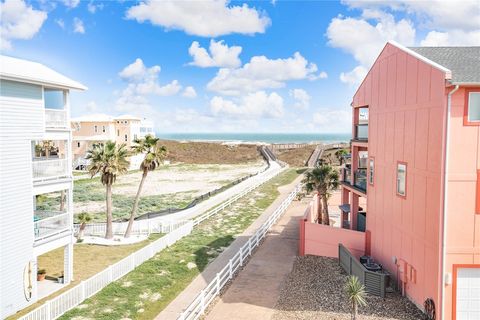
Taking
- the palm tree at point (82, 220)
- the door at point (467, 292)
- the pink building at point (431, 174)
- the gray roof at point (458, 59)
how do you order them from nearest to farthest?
the gray roof at point (458, 59)
the pink building at point (431, 174)
the door at point (467, 292)
the palm tree at point (82, 220)

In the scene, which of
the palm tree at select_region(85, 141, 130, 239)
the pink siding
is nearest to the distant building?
the palm tree at select_region(85, 141, 130, 239)

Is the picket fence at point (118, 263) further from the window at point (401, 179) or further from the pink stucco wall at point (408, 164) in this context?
the window at point (401, 179)

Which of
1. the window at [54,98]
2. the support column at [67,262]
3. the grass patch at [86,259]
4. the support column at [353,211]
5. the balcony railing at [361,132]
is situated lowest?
the grass patch at [86,259]

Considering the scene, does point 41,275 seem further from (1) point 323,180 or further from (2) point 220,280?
(1) point 323,180

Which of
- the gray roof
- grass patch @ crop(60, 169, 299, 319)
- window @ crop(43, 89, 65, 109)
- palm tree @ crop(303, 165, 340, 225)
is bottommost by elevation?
grass patch @ crop(60, 169, 299, 319)

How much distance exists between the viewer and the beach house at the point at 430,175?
41.6 feet

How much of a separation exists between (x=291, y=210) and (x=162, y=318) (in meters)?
21.2

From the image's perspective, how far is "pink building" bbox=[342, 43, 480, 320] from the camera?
12.7 m

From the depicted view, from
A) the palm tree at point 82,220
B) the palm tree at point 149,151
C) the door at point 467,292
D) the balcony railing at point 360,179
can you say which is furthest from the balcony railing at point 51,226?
the door at point 467,292

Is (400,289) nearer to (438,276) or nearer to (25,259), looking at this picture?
(438,276)

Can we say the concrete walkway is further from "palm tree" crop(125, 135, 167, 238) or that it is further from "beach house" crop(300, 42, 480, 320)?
"beach house" crop(300, 42, 480, 320)

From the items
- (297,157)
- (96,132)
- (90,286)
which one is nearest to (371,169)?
(90,286)

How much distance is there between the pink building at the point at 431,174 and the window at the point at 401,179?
41 mm

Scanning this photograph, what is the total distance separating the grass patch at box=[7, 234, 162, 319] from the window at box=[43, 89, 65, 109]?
327 inches
